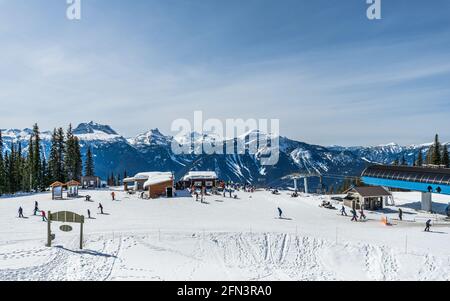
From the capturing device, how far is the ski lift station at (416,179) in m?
50.6

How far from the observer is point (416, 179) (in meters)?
54.1

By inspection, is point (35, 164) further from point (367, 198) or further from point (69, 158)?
point (367, 198)

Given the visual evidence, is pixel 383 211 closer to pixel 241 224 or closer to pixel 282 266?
pixel 241 224

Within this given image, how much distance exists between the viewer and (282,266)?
28.1 meters

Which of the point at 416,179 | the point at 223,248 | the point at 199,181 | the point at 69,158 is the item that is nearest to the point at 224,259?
the point at 223,248

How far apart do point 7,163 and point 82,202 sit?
128 feet

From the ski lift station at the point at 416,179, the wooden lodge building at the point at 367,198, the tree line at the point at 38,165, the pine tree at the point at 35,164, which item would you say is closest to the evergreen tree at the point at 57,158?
the tree line at the point at 38,165

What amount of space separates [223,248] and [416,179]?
131 feet
